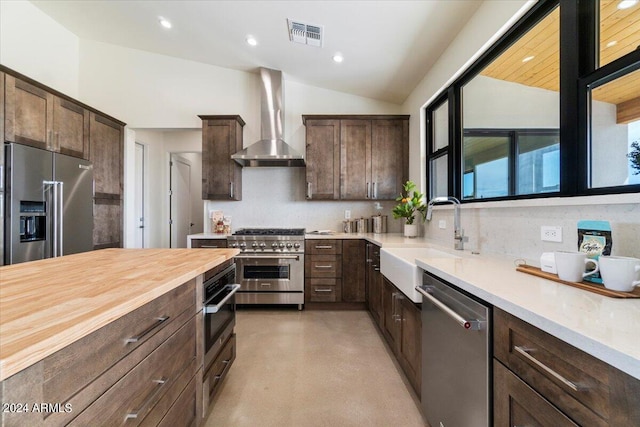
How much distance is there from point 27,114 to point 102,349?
9.81 ft

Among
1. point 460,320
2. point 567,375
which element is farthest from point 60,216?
point 567,375

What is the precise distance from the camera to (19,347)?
0.49 metres

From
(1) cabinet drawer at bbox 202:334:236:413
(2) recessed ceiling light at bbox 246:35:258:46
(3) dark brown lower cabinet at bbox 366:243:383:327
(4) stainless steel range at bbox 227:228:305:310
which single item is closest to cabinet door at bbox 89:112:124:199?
(4) stainless steel range at bbox 227:228:305:310

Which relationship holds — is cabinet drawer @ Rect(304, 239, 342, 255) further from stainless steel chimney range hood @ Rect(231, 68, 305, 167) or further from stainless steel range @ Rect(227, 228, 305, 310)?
stainless steel chimney range hood @ Rect(231, 68, 305, 167)

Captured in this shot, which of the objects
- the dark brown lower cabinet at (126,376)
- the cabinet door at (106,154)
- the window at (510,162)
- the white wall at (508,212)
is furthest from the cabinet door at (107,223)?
the window at (510,162)

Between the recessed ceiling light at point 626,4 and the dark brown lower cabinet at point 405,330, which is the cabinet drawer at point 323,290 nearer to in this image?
the dark brown lower cabinet at point 405,330

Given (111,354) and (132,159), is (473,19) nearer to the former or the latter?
(111,354)

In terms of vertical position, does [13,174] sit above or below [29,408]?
above

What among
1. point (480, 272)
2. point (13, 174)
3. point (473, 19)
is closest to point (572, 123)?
point (480, 272)

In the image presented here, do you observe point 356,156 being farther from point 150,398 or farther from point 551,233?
point 150,398

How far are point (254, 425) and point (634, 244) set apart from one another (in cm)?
204

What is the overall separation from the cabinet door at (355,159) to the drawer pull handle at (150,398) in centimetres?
295

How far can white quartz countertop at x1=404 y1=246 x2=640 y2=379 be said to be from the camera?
21.6 inches

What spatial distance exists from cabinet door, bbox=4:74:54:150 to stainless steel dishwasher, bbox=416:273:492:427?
3.56 metres
